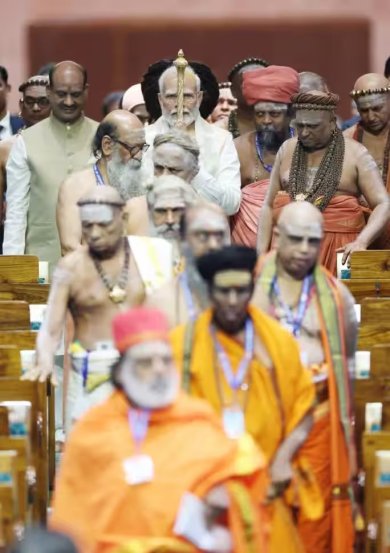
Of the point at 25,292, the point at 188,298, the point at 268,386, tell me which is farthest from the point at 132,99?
the point at 268,386

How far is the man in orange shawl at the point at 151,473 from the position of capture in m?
8.95

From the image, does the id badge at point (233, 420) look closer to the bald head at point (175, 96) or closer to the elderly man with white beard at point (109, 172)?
the elderly man with white beard at point (109, 172)

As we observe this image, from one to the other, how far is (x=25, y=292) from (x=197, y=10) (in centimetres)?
791

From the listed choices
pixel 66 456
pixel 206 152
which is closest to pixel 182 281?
pixel 66 456

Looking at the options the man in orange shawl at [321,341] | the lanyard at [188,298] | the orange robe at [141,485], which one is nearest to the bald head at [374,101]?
the man in orange shawl at [321,341]

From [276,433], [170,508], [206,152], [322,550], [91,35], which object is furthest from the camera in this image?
[91,35]

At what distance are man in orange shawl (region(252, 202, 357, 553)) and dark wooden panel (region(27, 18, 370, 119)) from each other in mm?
9490

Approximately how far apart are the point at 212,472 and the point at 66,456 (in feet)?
1.71

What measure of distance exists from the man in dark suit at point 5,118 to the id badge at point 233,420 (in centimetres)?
573

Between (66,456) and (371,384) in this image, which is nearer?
(66,456)

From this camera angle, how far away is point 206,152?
519 inches

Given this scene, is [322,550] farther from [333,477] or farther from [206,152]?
[206,152]

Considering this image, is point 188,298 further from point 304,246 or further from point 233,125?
point 233,125

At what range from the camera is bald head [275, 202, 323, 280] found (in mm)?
10680
